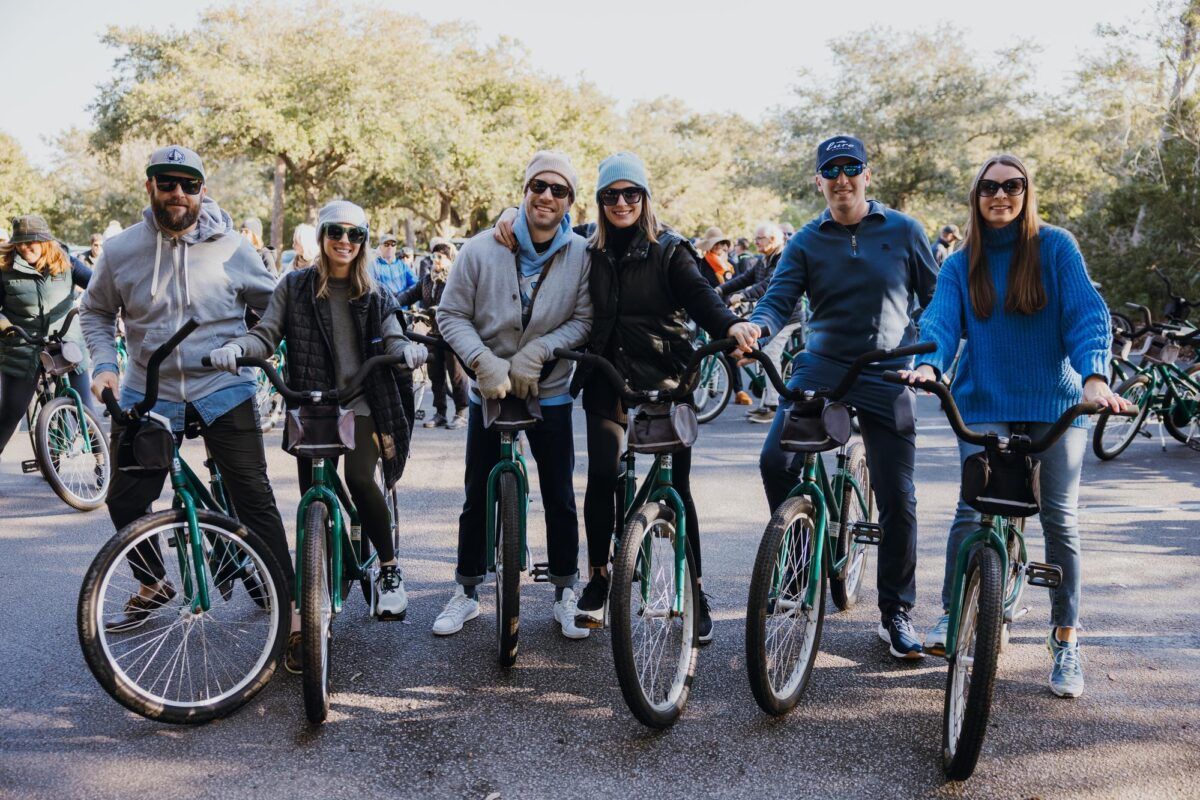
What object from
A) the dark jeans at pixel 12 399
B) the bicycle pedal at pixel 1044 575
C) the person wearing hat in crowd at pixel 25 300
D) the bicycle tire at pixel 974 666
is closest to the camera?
the bicycle tire at pixel 974 666

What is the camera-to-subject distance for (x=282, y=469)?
8219mm

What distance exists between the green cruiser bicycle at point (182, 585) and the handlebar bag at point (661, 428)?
139 cm

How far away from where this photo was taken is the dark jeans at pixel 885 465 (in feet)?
13.6

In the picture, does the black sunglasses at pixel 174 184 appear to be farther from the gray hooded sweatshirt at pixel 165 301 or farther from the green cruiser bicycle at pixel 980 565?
the green cruiser bicycle at pixel 980 565

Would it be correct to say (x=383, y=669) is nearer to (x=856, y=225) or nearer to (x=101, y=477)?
(x=856, y=225)

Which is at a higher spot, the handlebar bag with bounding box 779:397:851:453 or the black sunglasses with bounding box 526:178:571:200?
the black sunglasses with bounding box 526:178:571:200

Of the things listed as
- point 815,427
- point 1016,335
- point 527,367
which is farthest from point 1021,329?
Answer: point 527,367

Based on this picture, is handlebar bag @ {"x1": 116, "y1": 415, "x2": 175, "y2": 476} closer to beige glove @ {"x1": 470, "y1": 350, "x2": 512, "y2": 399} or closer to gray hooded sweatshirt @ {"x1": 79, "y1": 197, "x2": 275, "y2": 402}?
gray hooded sweatshirt @ {"x1": 79, "y1": 197, "x2": 275, "y2": 402}

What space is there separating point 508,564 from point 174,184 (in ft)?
6.47

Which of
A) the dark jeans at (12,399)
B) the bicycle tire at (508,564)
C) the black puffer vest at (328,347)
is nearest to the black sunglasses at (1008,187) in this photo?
the bicycle tire at (508,564)

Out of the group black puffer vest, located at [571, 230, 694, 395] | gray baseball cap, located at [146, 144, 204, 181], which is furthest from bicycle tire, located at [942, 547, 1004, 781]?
gray baseball cap, located at [146, 144, 204, 181]

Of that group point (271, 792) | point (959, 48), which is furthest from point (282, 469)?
point (959, 48)

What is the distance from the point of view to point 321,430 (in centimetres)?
371

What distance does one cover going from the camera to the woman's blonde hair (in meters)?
6.88
